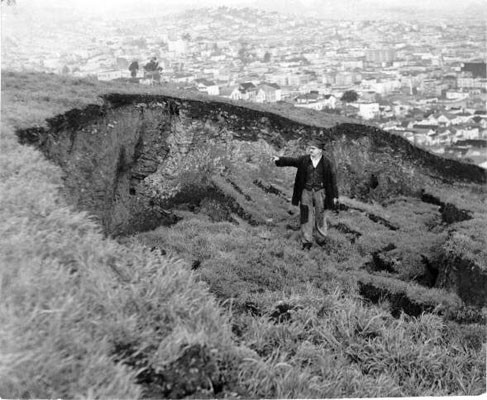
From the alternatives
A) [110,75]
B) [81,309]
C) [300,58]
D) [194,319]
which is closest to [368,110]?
[300,58]

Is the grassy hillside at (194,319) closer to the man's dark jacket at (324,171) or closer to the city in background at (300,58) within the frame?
the man's dark jacket at (324,171)

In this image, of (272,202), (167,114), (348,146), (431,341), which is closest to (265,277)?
(431,341)

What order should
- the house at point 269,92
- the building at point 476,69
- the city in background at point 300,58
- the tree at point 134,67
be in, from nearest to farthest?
the city in background at point 300,58 < the tree at point 134,67 < the building at point 476,69 < the house at point 269,92

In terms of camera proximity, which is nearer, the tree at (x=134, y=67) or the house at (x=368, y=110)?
the tree at (x=134, y=67)

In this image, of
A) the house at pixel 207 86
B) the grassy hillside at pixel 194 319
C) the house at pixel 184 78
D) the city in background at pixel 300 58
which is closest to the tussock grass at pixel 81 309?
the grassy hillside at pixel 194 319

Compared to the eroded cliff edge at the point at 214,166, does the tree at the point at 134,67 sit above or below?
above

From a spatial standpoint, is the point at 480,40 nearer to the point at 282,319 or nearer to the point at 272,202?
the point at 272,202

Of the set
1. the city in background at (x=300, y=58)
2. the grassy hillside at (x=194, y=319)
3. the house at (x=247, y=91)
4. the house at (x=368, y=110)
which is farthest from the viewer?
the house at (x=368, y=110)
